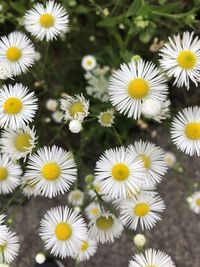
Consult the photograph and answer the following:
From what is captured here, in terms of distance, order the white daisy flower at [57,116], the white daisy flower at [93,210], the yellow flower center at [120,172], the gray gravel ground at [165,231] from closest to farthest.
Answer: the yellow flower center at [120,172] → the white daisy flower at [93,210] → the white daisy flower at [57,116] → the gray gravel ground at [165,231]

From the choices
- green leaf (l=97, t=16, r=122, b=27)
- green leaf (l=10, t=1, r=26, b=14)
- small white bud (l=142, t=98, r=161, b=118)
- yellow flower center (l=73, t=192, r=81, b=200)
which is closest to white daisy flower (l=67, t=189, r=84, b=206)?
yellow flower center (l=73, t=192, r=81, b=200)

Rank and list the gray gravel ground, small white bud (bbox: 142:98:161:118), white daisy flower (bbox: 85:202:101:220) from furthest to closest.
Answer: the gray gravel ground → white daisy flower (bbox: 85:202:101:220) → small white bud (bbox: 142:98:161:118)

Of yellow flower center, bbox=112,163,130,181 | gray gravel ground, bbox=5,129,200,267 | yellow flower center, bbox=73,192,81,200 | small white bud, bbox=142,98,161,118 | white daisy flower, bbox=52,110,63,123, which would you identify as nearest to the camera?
small white bud, bbox=142,98,161,118

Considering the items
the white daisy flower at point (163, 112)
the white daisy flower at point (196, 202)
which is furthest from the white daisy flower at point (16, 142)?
the white daisy flower at point (196, 202)

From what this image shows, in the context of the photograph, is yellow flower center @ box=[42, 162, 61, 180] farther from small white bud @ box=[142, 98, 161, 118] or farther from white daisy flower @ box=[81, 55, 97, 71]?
white daisy flower @ box=[81, 55, 97, 71]

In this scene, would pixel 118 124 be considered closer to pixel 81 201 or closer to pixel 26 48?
pixel 81 201

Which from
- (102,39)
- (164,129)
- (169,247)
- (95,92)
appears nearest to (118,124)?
(95,92)

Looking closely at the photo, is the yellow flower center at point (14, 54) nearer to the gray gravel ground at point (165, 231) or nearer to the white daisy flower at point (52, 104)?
the white daisy flower at point (52, 104)
